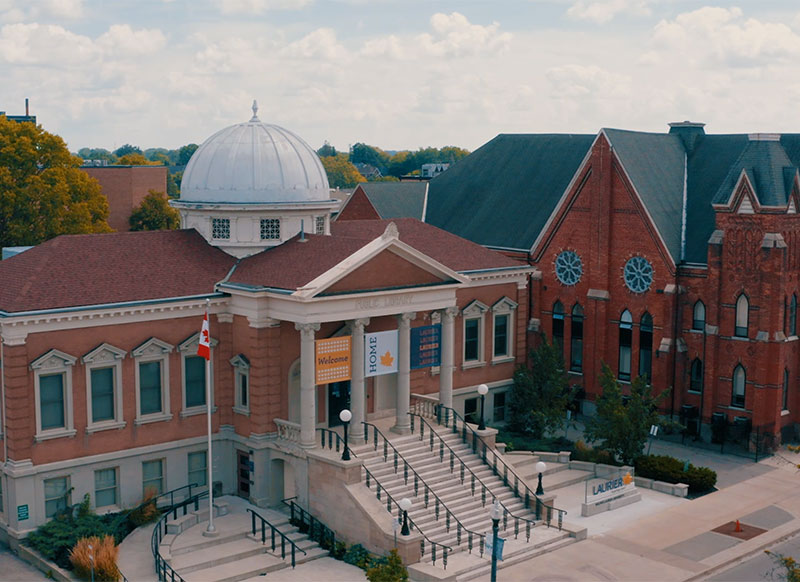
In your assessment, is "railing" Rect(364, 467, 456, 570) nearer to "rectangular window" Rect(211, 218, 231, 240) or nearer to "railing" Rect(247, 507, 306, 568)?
"railing" Rect(247, 507, 306, 568)

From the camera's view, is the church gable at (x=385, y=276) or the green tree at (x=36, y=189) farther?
the green tree at (x=36, y=189)

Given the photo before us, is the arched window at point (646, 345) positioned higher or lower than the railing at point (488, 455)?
higher

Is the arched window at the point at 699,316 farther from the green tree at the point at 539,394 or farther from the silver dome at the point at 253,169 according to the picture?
the silver dome at the point at 253,169

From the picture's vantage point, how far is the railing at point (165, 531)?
3077cm

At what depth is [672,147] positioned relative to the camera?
52.9 m

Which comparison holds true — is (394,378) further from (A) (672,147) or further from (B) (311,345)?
(A) (672,147)

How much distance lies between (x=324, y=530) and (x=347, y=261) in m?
9.15

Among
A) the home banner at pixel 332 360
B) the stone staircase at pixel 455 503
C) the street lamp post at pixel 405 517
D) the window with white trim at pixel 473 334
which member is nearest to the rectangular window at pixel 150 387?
the home banner at pixel 332 360

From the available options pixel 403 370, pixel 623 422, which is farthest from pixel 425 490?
pixel 623 422

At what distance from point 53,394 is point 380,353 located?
Result: 11.4m

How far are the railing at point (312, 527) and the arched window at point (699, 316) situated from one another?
21242mm

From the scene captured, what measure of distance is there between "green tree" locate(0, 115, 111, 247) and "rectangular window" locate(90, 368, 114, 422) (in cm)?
2873

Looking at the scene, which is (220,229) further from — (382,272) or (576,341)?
(576,341)

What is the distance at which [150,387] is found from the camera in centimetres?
3681
